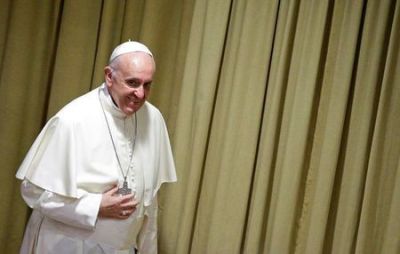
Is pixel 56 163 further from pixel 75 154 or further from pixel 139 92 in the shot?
pixel 139 92

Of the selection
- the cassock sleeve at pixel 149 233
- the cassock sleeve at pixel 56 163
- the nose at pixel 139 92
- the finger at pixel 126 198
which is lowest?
the cassock sleeve at pixel 149 233

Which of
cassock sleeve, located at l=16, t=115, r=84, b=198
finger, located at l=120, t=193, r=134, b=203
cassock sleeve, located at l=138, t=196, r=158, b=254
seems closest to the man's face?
cassock sleeve, located at l=16, t=115, r=84, b=198

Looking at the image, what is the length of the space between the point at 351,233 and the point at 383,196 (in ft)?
0.76

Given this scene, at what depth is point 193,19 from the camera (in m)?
2.48

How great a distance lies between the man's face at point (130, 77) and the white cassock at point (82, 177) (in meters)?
0.08

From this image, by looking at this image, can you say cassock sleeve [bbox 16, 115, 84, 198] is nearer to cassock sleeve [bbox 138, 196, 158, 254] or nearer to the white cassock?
the white cassock

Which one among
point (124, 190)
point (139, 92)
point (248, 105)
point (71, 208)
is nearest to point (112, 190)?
point (124, 190)

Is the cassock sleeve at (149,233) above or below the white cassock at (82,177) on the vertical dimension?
below

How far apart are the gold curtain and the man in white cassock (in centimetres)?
63

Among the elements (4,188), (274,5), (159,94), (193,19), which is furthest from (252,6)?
(4,188)

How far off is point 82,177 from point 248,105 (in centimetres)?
99

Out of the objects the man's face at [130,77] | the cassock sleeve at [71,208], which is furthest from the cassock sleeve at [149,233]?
the man's face at [130,77]

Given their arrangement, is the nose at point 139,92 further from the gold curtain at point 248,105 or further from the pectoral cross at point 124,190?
the gold curtain at point 248,105

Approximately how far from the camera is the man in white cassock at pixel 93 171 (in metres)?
1.71
